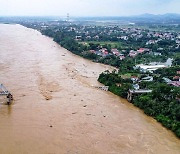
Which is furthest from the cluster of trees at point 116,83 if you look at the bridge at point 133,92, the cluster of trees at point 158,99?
the bridge at point 133,92

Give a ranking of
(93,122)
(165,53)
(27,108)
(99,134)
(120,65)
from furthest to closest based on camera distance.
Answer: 1. (165,53)
2. (120,65)
3. (27,108)
4. (93,122)
5. (99,134)

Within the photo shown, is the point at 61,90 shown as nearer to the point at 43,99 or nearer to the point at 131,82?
the point at 43,99

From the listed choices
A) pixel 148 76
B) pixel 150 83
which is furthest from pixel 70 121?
pixel 148 76

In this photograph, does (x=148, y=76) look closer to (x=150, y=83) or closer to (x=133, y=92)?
(x=150, y=83)

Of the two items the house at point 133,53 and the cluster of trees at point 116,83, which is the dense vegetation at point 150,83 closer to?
the cluster of trees at point 116,83

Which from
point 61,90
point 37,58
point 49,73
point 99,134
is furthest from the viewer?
point 37,58

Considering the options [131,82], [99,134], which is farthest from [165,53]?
[99,134]

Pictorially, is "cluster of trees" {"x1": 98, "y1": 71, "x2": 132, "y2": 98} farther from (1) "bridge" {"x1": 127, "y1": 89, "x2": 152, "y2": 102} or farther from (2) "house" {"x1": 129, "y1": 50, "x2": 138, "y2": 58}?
(2) "house" {"x1": 129, "y1": 50, "x2": 138, "y2": 58}

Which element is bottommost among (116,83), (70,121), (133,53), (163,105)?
(133,53)
